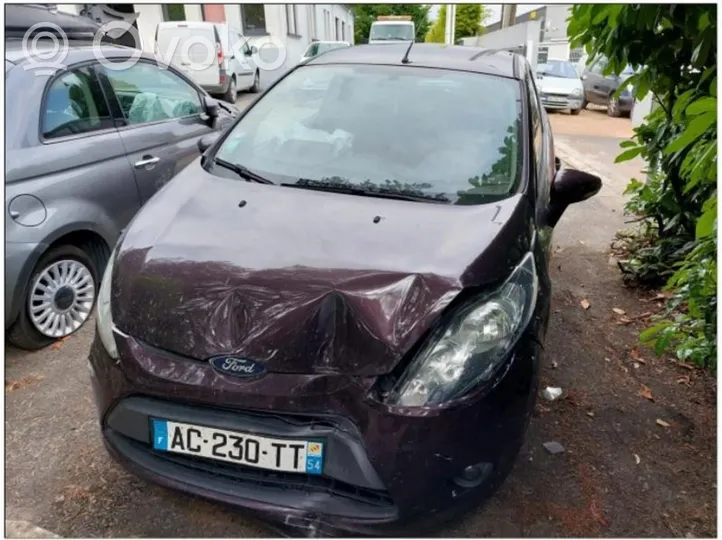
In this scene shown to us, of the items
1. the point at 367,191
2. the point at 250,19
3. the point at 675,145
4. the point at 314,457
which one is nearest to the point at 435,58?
the point at 367,191

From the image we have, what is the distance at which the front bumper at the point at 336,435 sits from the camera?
1615mm

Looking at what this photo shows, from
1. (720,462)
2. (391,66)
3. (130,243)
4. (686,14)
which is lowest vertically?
(720,462)

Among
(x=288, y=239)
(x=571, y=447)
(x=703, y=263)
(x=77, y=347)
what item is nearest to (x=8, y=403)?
(x=77, y=347)

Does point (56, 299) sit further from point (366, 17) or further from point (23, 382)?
point (366, 17)

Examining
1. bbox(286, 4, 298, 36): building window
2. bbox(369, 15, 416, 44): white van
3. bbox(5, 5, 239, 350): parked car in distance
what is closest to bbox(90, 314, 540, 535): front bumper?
bbox(5, 5, 239, 350): parked car in distance

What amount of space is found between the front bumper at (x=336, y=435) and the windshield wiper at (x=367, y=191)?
0.72 meters

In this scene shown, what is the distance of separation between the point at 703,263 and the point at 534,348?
3.78 feet

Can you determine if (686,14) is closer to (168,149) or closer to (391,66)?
(391,66)

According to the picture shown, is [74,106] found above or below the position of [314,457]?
above

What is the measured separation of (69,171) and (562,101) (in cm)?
1349

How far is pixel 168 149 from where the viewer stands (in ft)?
12.8

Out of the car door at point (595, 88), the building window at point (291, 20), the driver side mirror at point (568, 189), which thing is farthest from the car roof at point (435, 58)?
the building window at point (291, 20)

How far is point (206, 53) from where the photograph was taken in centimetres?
1174

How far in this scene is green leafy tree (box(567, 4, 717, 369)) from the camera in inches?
85.7
